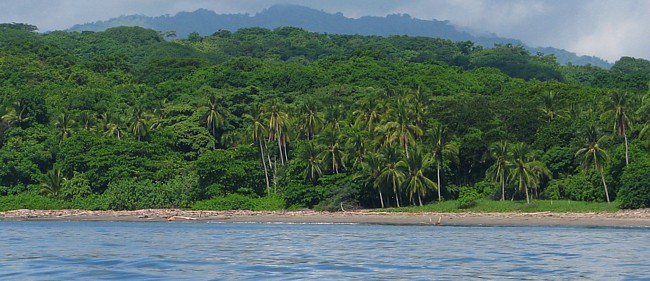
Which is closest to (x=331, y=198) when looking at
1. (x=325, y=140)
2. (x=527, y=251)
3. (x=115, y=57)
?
(x=325, y=140)

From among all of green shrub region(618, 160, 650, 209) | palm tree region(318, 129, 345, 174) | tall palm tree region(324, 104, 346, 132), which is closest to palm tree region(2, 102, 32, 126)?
tall palm tree region(324, 104, 346, 132)

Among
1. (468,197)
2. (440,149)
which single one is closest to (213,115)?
(440,149)

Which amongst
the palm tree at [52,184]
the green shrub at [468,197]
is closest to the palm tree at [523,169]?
the green shrub at [468,197]

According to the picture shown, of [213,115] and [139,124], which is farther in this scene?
[213,115]

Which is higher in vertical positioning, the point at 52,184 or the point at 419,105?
the point at 419,105

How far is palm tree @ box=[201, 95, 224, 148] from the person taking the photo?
4208 inches

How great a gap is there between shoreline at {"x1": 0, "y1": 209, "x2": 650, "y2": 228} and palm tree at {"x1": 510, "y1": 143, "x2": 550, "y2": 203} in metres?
3.83

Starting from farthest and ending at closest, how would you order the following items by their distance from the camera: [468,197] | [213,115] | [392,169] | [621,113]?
[213,115]
[468,197]
[392,169]
[621,113]

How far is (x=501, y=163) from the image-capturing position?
3177 inches

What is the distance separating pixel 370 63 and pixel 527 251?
109317 millimetres

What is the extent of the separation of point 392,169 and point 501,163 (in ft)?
31.2

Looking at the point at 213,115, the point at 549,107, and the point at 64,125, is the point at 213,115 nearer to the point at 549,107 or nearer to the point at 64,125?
the point at 64,125

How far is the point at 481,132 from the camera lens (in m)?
90.5

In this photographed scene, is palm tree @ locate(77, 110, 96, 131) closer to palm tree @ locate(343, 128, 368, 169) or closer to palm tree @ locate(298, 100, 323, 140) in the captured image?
palm tree @ locate(298, 100, 323, 140)
